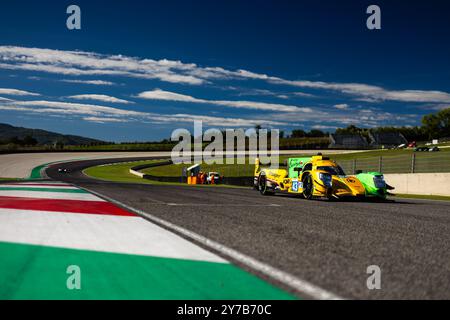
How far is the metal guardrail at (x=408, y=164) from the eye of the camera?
19.7 meters

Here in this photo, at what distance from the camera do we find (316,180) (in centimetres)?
1346

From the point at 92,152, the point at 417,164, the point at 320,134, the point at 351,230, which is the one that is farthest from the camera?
the point at 320,134

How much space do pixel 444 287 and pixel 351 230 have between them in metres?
2.90

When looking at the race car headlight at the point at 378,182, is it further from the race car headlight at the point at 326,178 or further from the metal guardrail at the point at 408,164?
the metal guardrail at the point at 408,164

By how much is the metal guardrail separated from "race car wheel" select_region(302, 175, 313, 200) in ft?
27.8

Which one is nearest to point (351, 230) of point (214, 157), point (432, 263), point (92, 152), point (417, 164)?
point (432, 263)

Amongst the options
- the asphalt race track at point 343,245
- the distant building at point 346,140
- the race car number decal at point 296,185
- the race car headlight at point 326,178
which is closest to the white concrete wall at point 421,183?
the race car number decal at point 296,185

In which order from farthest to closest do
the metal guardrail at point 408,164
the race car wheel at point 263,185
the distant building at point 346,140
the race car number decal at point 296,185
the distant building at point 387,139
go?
the distant building at point 387,139
the distant building at point 346,140
the metal guardrail at point 408,164
the race car wheel at point 263,185
the race car number decal at point 296,185
